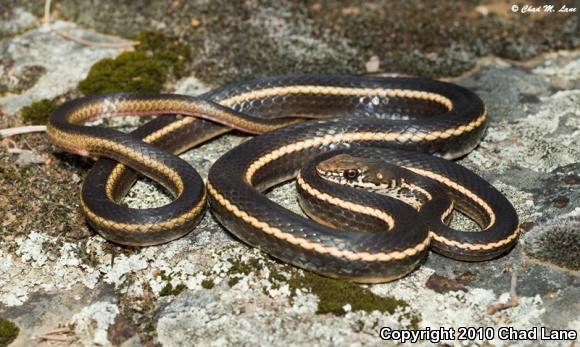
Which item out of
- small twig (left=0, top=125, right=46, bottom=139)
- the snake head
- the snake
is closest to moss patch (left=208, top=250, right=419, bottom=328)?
the snake

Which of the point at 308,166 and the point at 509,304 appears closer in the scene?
the point at 509,304

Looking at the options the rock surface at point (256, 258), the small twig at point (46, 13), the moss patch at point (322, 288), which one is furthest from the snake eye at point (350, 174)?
the small twig at point (46, 13)

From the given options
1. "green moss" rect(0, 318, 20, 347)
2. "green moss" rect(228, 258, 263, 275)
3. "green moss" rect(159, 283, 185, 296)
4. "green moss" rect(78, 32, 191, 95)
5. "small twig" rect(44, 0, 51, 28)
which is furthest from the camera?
"small twig" rect(44, 0, 51, 28)

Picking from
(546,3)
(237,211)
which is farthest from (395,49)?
(237,211)

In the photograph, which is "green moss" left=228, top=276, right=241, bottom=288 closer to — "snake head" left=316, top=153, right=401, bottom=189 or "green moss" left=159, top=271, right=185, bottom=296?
"green moss" left=159, top=271, right=185, bottom=296

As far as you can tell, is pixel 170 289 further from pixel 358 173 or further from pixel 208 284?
pixel 358 173

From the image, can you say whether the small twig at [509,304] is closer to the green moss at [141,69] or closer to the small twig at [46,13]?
the green moss at [141,69]

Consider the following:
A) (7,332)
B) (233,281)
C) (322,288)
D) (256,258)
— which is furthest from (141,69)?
(322,288)
